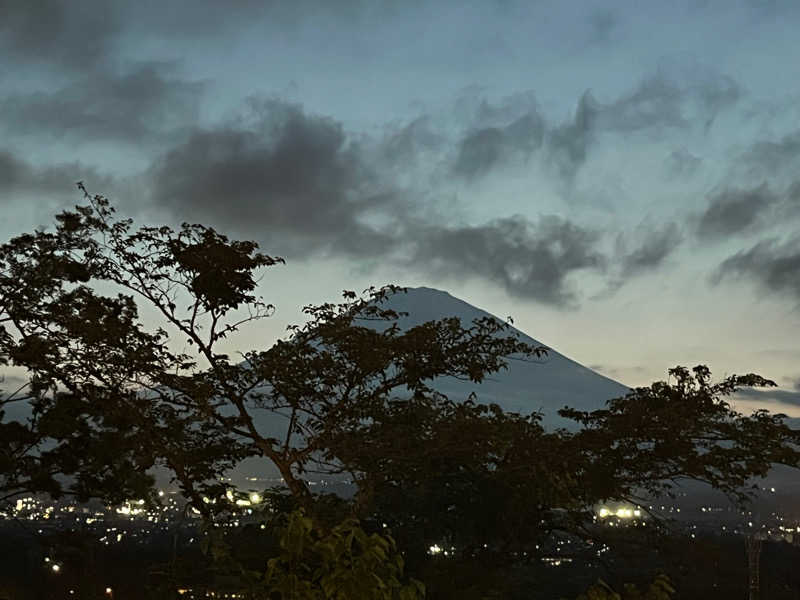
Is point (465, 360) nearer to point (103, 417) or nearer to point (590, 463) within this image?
point (590, 463)

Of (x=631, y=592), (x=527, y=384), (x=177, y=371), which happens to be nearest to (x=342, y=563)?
(x=631, y=592)

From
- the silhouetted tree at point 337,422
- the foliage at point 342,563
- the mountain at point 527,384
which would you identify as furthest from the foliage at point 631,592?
the mountain at point 527,384

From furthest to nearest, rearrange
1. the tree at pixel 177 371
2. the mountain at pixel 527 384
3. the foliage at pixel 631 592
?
the mountain at pixel 527 384, the tree at pixel 177 371, the foliage at pixel 631 592

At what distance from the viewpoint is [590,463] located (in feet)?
36.6

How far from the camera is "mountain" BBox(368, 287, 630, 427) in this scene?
312 feet

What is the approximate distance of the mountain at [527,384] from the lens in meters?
95.0

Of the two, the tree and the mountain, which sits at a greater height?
the mountain

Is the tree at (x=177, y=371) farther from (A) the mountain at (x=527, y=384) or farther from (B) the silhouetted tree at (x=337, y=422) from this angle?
(A) the mountain at (x=527, y=384)

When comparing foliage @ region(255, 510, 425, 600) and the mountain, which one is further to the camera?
the mountain

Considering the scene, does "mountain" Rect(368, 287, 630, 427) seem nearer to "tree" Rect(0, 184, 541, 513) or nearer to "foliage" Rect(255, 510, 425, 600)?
"tree" Rect(0, 184, 541, 513)

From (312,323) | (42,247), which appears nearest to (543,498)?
(312,323)

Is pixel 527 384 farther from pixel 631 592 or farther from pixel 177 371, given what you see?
pixel 631 592

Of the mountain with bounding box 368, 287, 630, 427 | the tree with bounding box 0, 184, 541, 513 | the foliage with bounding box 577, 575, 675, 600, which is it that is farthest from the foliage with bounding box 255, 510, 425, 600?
the mountain with bounding box 368, 287, 630, 427

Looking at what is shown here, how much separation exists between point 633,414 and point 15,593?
1364cm
